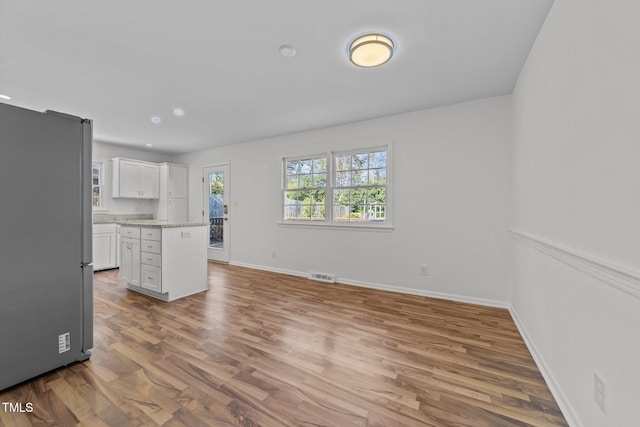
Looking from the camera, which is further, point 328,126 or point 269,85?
point 328,126

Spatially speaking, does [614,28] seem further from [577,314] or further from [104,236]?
[104,236]

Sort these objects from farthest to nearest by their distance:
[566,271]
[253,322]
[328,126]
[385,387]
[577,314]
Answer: [328,126], [253,322], [385,387], [566,271], [577,314]

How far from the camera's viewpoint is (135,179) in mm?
5328

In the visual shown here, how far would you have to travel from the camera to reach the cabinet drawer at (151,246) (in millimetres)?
3139

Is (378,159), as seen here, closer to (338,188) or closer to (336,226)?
(338,188)

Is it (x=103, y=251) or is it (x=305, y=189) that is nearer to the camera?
(x=305, y=189)

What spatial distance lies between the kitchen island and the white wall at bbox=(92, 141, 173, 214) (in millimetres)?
2259

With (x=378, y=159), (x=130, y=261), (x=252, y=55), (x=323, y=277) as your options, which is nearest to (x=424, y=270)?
(x=323, y=277)

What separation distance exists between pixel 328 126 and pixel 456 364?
3455 mm

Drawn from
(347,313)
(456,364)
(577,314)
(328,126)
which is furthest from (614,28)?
Result: (328,126)

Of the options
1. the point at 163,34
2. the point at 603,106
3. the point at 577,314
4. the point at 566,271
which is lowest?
the point at 577,314

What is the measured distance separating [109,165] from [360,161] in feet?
16.7

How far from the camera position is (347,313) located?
9.17ft

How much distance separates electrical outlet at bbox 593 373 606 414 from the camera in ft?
3.51
